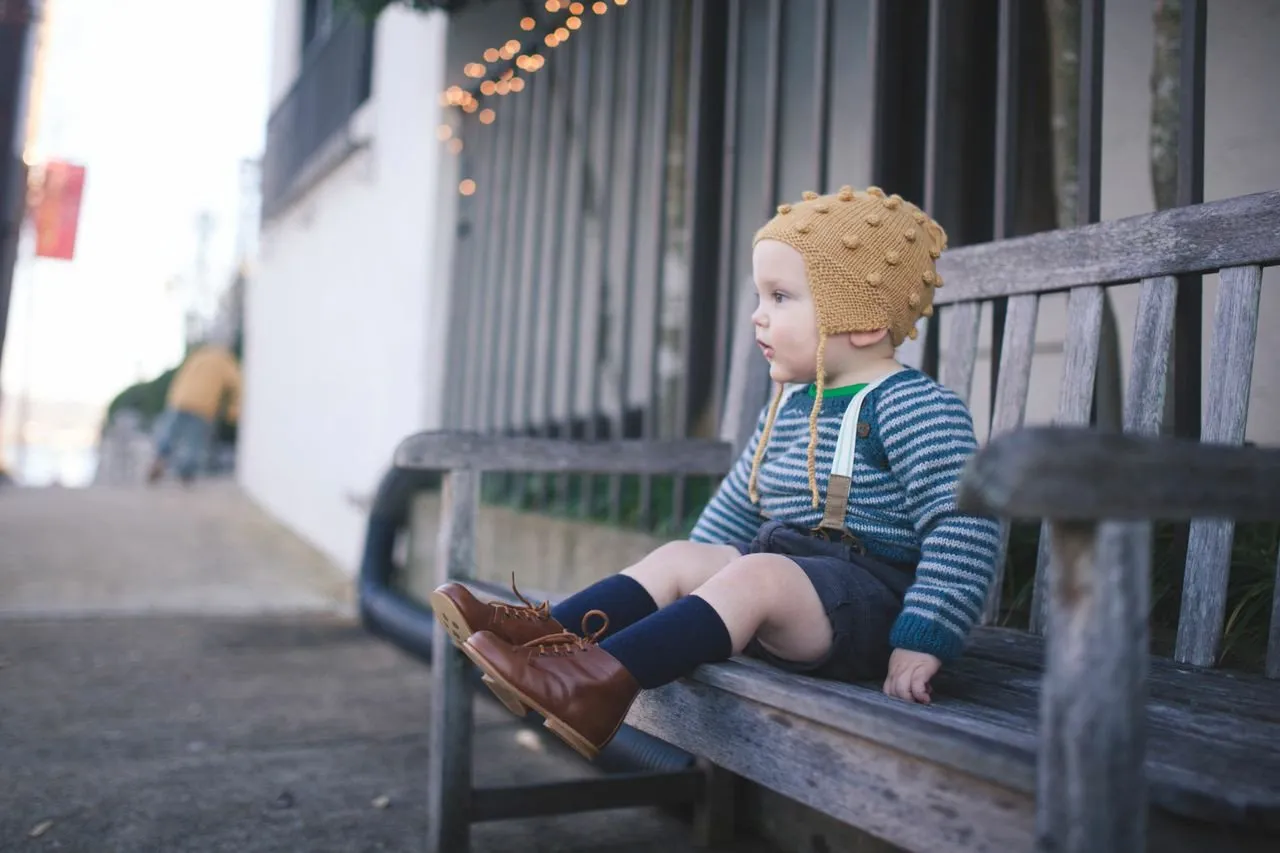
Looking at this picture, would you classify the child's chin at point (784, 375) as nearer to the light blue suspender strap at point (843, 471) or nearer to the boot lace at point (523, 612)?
the light blue suspender strap at point (843, 471)

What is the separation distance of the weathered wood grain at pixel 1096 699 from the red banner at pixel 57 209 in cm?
1169

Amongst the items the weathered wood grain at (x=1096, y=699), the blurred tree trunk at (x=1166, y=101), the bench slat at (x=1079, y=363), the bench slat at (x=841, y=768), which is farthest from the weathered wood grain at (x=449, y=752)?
the blurred tree trunk at (x=1166, y=101)

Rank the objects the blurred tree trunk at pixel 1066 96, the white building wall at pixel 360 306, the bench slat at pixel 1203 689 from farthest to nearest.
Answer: the white building wall at pixel 360 306 < the blurred tree trunk at pixel 1066 96 < the bench slat at pixel 1203 689

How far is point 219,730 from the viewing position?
2.61 meters

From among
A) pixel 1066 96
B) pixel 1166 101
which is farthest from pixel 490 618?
pixel 1066 96

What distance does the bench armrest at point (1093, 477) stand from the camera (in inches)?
28.1

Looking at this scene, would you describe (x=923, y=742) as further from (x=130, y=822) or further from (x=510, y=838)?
(x=130, y=822)

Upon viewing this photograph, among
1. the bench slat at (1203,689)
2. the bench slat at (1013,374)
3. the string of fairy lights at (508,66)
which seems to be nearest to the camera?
the bench slat at (1203,689)

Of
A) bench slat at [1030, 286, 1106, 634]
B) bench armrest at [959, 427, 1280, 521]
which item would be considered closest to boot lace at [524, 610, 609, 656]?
bench armrest at [959, 427, 1280, 521]

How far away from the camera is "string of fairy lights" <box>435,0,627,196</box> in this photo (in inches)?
151

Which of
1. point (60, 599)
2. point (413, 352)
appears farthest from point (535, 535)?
point (60, 599)

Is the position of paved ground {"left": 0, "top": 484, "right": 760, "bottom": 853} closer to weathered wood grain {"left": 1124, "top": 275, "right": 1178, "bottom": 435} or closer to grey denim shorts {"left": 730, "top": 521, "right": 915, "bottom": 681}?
grey denim shorts {"left": 730, "top": 521, "right": 915, "bottom": 681}

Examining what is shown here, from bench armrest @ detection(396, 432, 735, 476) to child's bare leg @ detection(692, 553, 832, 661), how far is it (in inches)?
24.5

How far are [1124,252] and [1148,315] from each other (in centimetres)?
10
